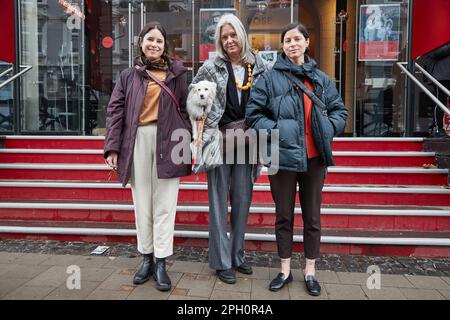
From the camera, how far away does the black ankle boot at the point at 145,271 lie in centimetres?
299

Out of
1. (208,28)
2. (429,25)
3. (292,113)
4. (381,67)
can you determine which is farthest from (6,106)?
(429,25)

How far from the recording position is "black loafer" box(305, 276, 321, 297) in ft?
9.24

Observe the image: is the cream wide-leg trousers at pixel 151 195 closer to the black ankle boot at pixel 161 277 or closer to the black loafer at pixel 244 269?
the black ankle boot at pixel 161 277

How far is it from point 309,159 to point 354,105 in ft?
16.1

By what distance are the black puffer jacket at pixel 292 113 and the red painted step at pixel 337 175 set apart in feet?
6.50

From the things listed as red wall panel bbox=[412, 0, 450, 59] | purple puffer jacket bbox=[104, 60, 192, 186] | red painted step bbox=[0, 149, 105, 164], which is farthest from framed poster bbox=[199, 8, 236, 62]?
purple puffer jacket bbox=[104, 60, 192, 186]

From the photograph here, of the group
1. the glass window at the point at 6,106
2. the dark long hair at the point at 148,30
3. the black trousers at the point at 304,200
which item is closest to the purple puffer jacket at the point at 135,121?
the dark long hair at the point at 148,30

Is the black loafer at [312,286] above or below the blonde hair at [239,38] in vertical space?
below

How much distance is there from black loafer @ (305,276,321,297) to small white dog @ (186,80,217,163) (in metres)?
1.29

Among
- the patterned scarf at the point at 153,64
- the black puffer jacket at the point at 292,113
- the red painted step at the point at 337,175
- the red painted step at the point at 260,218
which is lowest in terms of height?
the red painted step at the point at 260,218

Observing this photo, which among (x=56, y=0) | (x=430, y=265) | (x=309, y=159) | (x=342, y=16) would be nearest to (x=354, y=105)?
(x=342, y=16)

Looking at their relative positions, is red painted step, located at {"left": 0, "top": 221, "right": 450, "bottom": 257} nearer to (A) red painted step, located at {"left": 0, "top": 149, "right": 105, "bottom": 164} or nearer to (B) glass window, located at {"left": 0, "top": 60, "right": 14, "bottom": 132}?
(A) red painted step, located at {"left": 0, "top": 149, "right": 105, "bottom": 164}

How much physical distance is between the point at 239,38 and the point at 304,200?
52.7 inches
